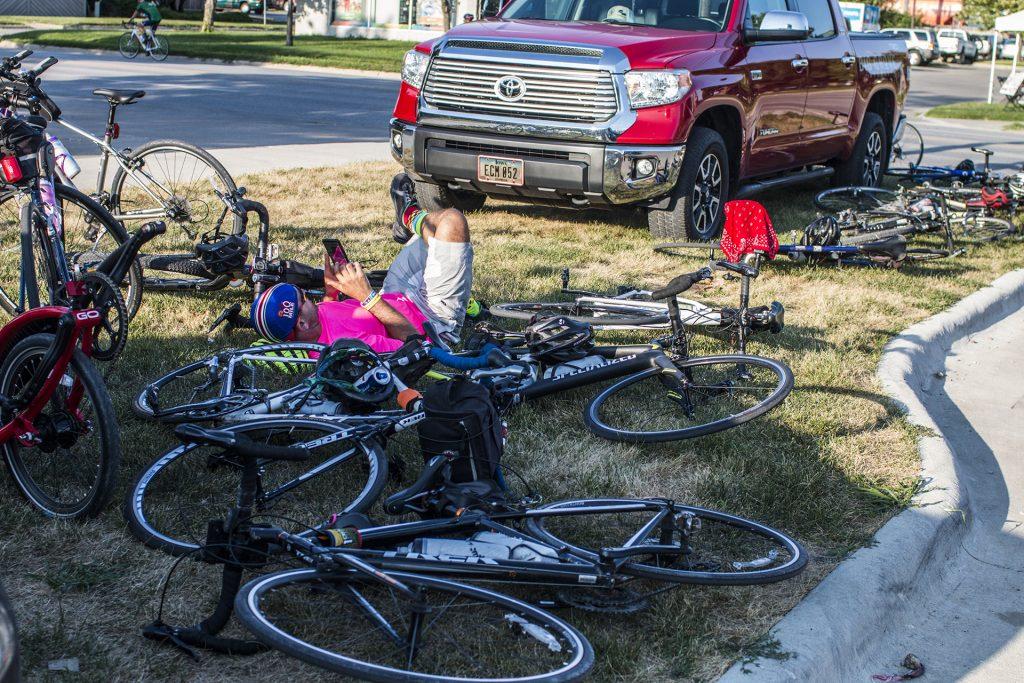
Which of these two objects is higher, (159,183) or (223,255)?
(159,183)

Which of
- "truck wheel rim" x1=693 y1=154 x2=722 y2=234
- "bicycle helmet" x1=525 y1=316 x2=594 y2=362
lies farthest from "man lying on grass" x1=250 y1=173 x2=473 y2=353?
"truck wheel rim" x1=693 y1=154 x2=722 y2=234

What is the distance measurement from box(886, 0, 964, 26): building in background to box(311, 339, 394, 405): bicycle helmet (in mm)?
85717

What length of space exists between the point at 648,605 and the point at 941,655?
42.4 inches

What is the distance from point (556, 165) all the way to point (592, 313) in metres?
2.22

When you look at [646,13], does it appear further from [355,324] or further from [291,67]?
[291,67]

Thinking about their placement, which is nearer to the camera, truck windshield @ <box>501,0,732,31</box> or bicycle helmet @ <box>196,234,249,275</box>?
bicycle helmet @ <box>196,234,249,275</box>

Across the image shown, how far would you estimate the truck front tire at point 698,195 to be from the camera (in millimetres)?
9117

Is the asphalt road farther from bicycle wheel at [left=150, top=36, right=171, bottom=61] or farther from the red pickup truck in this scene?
the red pickup truck

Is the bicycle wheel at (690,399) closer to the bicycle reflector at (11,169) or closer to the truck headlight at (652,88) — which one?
the bicycle reflector at (11,169)

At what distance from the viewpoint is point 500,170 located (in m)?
8.78

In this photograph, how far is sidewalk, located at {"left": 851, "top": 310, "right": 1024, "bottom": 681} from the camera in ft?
12.7

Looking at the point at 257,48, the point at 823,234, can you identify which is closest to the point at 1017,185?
the point at 823,234

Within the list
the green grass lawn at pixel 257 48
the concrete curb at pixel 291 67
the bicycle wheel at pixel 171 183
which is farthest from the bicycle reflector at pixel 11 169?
the green grass lawn at pixel 257 48

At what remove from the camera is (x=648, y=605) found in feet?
12.0
